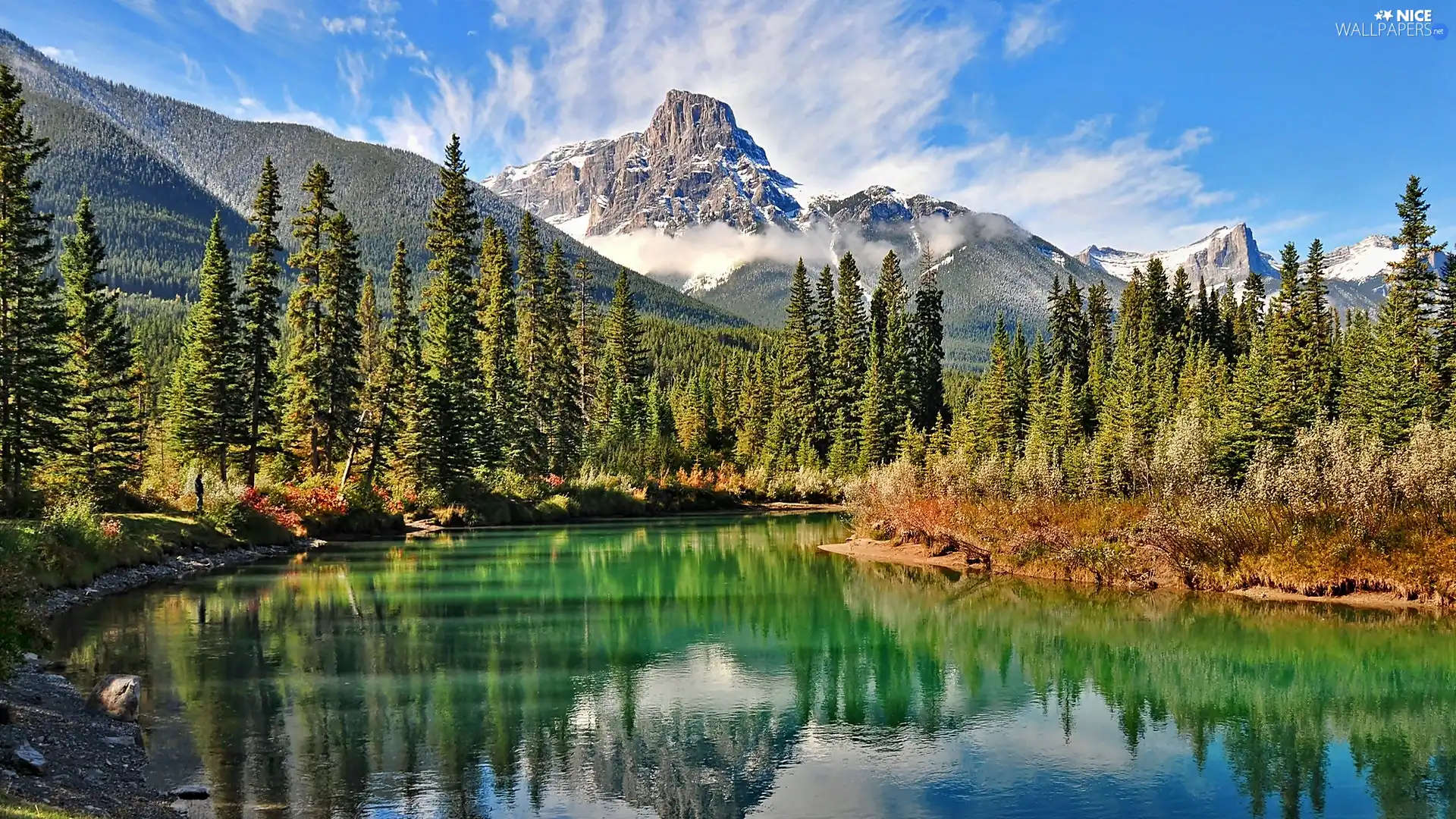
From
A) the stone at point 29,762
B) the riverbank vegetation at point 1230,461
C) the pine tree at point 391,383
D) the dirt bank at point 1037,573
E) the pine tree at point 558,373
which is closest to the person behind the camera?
the stone at point 29,762

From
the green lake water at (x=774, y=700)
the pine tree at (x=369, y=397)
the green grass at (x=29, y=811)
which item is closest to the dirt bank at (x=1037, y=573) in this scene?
the green lake water at (x=774, y=700)

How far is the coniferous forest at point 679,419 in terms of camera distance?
101 feet

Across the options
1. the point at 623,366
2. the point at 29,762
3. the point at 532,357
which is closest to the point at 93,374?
the point at 532,357

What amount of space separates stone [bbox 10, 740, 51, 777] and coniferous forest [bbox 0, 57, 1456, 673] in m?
17.5

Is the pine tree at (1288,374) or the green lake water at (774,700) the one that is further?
the pine tree at (1288,374)

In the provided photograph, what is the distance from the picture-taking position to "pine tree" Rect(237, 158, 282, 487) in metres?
48.2

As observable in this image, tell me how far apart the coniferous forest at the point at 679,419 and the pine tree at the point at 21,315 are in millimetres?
117

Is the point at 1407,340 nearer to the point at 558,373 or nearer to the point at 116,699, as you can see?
the point at 558,373

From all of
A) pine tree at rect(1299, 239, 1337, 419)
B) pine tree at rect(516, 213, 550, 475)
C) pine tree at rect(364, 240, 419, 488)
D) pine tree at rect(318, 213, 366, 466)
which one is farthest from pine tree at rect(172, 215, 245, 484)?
pine tree at rect(1299, 239, 1337, 419)

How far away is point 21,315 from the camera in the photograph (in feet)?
114

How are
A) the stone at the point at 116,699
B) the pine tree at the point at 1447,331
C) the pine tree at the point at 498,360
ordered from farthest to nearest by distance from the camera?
the pine tree at the point at 498,360
the pine tree at the point at 1447,331
the stone at the point at 116,699

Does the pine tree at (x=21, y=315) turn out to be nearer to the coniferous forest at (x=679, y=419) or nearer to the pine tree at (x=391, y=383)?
the coniferous forest at (x=679, y=419)

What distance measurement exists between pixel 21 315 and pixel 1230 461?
5384 cm

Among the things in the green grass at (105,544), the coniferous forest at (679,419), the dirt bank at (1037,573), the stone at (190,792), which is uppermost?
the coniferous forest at (679,419)
